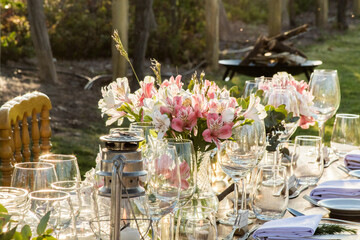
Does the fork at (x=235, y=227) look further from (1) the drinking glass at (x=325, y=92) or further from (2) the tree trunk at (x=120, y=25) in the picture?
(2) the tree trunk at (x=120, y=25)

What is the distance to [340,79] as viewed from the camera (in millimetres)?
10422

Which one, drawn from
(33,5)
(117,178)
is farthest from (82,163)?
(117,178)

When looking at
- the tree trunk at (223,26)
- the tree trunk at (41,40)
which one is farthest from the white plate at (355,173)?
the tree trunk at (223,26)

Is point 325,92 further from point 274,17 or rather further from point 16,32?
point 274,17

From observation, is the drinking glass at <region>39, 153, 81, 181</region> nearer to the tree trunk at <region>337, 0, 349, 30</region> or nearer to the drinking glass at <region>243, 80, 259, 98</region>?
the drinking glass at <region>243, 80, 259, 98</region>

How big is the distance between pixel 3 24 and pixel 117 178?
9.11 metres

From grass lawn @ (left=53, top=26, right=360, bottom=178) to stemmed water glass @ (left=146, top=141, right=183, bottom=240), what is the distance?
3.91 meters

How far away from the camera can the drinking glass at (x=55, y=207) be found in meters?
1.10

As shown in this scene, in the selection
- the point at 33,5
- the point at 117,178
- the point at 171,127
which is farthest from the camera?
the point at 33,5

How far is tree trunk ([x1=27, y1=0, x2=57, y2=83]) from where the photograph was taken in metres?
7.43

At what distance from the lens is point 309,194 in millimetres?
2029

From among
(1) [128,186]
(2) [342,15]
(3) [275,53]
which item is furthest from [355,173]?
(2) [342,15]

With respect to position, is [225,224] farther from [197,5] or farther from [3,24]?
[197,5]

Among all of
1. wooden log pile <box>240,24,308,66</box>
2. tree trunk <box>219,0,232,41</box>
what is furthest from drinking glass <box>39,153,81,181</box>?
tree trunk <box>219,0,232,41</box>
